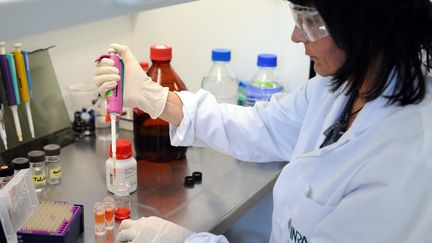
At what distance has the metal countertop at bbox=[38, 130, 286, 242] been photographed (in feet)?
4.19

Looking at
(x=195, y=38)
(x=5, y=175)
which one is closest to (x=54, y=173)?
(x=5, y=175)

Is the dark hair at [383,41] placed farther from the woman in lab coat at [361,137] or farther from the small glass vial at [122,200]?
the small glass vial at [122,200]

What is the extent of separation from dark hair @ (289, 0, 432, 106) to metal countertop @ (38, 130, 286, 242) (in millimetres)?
462

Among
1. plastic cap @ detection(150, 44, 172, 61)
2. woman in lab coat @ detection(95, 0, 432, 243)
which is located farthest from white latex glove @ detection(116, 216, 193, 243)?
plastic cap @ detection(150, 44, 172, 61)

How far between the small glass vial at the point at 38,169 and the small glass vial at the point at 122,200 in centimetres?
20

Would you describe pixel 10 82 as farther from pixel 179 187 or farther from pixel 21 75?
pixel 179 187

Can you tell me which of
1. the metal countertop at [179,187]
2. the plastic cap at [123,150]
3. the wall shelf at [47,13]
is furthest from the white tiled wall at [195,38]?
the wall shelf at [47,13]

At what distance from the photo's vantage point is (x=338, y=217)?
100 centimetres

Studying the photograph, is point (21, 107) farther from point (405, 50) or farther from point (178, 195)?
point (405, 50)

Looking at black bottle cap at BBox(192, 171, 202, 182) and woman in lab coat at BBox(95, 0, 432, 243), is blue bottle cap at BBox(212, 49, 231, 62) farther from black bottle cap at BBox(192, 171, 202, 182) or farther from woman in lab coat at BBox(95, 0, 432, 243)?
woman in lab coat at BBox(95, 0, 432, 243)

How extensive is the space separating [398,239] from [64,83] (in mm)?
1278

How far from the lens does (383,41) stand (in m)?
A: 0.98

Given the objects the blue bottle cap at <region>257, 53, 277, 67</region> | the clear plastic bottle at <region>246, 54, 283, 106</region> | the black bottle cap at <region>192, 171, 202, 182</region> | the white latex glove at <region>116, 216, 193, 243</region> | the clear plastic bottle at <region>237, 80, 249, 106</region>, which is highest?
the blue bottle cap at <region>257, 53, 277, 67</region>

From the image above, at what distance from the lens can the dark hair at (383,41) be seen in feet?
3.08
